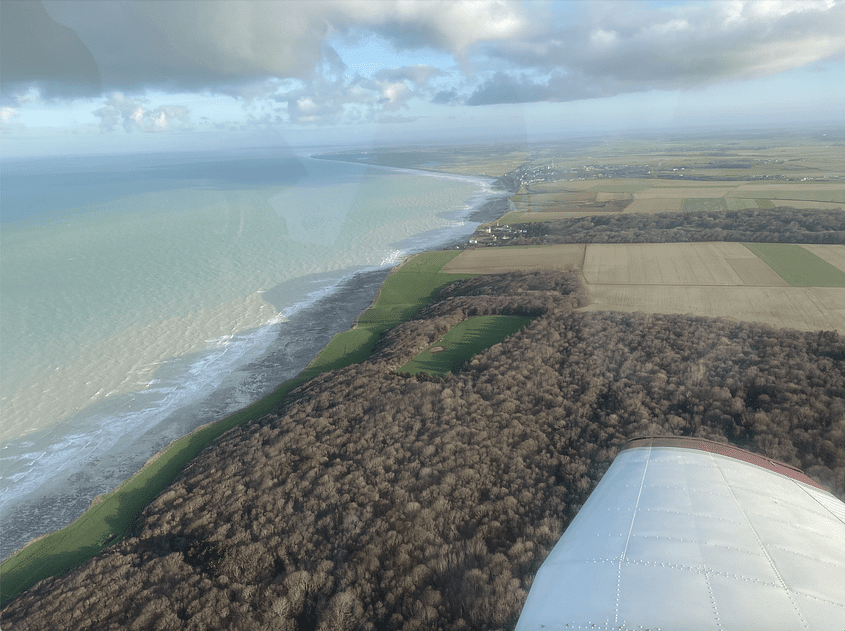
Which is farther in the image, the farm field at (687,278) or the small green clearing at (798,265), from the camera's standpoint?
the small green clearing at (798,265)

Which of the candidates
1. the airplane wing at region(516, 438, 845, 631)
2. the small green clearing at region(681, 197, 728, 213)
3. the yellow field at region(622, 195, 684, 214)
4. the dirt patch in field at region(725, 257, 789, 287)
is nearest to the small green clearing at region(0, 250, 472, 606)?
the airplane wing at region(516, 438, 845, 631)

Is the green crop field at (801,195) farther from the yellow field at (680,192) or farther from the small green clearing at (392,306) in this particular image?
the small green clearing at (392,306)

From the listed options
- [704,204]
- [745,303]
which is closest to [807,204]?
[704,204]

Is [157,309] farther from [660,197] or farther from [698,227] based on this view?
[660,197]

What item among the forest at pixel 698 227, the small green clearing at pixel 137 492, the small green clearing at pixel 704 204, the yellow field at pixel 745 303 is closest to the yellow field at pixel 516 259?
the forest at pixel 698 227

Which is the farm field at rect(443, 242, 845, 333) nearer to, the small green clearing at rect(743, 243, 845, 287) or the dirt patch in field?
the dirt patch in field

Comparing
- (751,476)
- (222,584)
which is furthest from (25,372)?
(751,476)

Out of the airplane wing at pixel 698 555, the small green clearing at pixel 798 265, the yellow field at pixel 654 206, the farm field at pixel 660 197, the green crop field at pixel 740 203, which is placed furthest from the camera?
the yellow field at pixel 654 206
